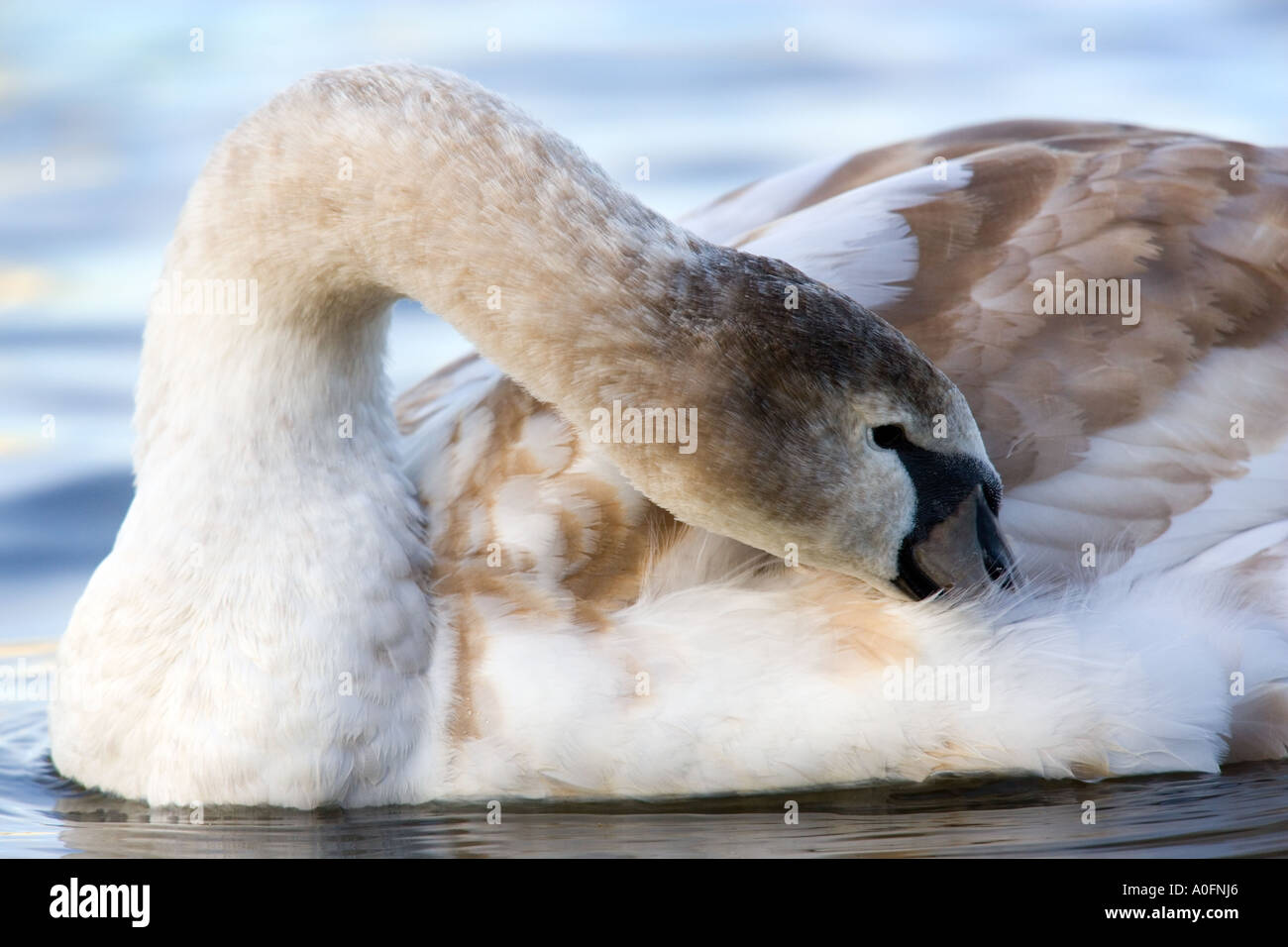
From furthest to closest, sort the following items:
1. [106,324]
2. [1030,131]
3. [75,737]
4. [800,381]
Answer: [106,324]
[1030,131]
[75,737]
[800,381]

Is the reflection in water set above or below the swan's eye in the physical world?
below

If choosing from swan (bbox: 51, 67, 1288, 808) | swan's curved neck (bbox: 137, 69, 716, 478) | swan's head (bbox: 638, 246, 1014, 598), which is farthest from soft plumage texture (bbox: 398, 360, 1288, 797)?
swan's curved neck (bbox: 137, 69, 716, 478)

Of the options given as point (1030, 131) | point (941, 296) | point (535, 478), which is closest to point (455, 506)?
point (535, 478)

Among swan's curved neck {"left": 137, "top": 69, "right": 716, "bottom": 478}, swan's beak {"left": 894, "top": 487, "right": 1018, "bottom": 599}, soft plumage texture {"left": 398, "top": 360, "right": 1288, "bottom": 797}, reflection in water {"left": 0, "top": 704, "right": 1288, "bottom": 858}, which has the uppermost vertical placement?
swan's curved neck {"left": 137, "top": 69, "right": 716, "bottom": 478}

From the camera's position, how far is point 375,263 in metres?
4.84

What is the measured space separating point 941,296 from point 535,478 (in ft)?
3.83

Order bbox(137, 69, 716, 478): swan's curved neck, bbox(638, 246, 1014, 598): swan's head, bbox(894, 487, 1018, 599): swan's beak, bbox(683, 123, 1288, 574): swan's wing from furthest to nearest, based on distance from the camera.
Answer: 1. bbox(683, 123, 1288, 574): swan's wing
2. bbox(894, 487, 1018, 599): swan's beak
3. bbox(137, 69, 716, 478): swan's curved neck
4. bbox(638, 246, 1014, 598): swan's head

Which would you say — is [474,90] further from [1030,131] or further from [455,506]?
[1030,131]

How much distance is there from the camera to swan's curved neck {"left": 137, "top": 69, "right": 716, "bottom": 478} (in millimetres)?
4570

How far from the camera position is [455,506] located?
518 cm

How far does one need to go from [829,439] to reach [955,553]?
0.45 metres

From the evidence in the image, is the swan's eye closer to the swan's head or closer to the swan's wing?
the swan's head

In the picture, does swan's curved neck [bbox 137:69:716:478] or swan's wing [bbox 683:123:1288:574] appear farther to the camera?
swan's wing [bbox 683:123:1288:574]

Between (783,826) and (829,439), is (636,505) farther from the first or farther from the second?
(783,826)
